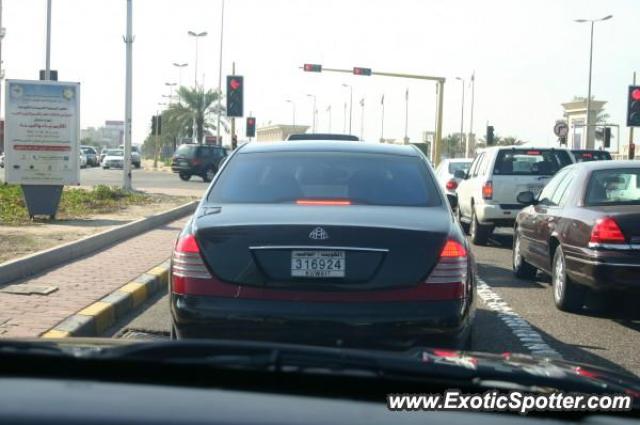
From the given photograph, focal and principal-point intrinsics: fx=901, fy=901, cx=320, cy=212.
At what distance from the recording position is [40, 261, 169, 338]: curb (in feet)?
22.2

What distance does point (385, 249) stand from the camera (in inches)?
188

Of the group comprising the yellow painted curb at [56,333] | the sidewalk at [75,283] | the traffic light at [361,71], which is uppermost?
the traffic light at [361,71]

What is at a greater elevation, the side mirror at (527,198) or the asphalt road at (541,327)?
the side mirror at (527,198)

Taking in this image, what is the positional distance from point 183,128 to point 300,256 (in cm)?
6001

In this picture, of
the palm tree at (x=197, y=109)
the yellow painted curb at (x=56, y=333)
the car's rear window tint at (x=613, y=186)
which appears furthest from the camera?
the palm tree at (x=197, y=109)

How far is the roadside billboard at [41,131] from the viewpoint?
15.2m

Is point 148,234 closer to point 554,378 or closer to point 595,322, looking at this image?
point 595,322

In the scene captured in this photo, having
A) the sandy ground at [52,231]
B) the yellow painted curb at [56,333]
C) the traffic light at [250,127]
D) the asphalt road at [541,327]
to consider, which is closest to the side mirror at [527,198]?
the asphalt road at [541,327]

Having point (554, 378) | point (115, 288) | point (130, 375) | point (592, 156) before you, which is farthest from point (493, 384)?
point (592, 156)

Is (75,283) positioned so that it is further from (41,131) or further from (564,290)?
(41,131)

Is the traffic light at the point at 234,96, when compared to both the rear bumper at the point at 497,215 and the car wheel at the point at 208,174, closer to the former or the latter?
the car wheel at the point at 208,174

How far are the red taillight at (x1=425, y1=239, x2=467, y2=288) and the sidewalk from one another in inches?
123

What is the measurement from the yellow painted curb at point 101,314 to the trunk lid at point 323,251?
268cm

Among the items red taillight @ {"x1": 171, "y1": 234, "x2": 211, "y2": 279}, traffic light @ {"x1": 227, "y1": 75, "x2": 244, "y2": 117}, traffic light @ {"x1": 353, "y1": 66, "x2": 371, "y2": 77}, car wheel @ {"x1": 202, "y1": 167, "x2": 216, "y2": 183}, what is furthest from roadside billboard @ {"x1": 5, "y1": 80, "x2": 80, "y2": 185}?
car wheel @ {"x1": 202, "y1": 167, "x2": 216, "y2": 183}
